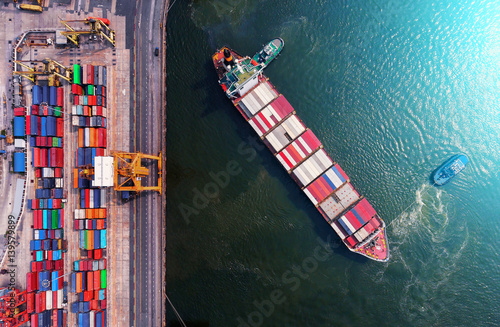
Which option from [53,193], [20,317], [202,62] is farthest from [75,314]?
[202,62]

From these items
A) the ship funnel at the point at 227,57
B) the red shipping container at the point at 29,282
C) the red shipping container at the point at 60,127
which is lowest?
the red shipping container at the point at 29,282

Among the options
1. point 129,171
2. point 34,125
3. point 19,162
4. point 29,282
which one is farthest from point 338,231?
point 19,162

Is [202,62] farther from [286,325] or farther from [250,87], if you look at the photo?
[286,325]

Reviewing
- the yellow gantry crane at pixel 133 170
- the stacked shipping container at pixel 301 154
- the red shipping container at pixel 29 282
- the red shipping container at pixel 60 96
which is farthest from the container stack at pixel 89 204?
the stacked shipping container at pixel 301 154

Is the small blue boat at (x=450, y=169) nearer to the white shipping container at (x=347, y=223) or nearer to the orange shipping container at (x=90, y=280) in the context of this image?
the white shipping container at (x=347, y=223)

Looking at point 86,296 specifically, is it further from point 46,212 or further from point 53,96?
point 53,96

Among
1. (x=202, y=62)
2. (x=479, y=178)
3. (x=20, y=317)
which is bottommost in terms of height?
(x=479, y=178)

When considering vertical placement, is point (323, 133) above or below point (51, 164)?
below
